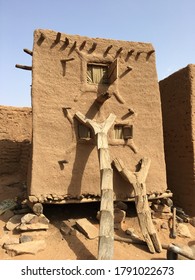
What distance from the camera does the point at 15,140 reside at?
9812 mm

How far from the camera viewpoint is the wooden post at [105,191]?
12.9ft

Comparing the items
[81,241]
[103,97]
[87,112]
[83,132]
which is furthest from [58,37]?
[81,241]

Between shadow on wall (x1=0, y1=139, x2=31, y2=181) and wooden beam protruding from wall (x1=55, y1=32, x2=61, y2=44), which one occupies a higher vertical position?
wooden beam protruding from wall (x1=55, y1=32, x2=61, y2=44)

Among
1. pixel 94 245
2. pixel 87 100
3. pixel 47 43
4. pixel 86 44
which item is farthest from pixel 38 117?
pixel 94 245

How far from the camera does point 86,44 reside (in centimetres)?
634

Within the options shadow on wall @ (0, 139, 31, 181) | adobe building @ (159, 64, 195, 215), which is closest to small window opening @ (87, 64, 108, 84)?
adobe building @ (159, 64, 195, 215)

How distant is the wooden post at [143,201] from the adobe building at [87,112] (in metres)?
0.25

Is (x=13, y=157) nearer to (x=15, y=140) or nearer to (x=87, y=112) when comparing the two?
(x=15, y=140)

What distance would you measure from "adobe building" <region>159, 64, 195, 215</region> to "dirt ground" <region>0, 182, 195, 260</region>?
1.18 metres

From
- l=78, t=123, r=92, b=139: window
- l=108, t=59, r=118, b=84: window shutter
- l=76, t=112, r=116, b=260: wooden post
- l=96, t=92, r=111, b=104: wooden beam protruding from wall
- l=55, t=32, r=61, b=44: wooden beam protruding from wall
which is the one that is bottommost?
l=76, t=112, r=116, b=260: wooden post

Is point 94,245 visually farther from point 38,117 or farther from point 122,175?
point 38,117

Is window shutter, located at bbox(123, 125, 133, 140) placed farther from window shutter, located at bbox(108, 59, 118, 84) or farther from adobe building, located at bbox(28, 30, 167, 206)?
window shutter, located at bbox(108, 59, 118, 84)

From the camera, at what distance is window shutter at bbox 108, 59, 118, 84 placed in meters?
Result: 5.97
